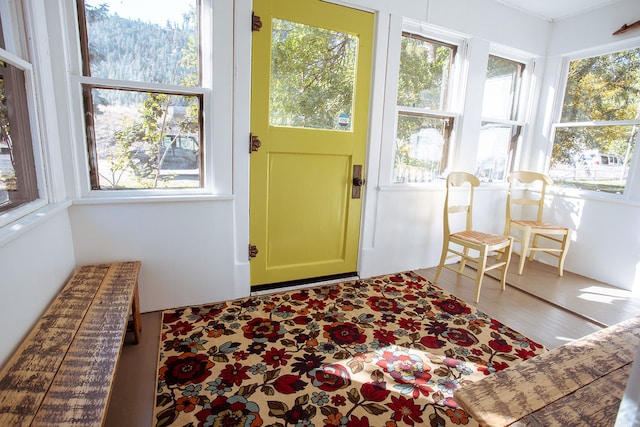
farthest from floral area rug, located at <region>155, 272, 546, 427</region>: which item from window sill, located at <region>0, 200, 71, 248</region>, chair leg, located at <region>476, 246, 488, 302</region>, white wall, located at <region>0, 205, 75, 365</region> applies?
window sill, located at <region>0, 200, 71, 248</region>

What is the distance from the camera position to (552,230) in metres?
3.22

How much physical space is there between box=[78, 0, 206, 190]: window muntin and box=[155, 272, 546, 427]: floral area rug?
102 cm

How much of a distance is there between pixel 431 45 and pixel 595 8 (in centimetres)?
169

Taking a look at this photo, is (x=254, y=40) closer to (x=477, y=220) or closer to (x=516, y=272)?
(x=477, y=220)

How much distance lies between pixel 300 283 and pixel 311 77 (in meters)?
1.66

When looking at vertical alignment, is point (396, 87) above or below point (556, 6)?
below

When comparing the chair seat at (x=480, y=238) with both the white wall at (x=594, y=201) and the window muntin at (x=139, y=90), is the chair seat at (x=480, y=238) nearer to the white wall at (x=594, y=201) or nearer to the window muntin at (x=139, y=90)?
the white wall at (x=594, y=201)

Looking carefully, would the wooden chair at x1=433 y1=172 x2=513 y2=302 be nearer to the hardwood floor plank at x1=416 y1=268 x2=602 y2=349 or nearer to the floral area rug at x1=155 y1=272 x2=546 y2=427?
the hardwood floor plank at x1=416 y1=268 x2=602 y2=349

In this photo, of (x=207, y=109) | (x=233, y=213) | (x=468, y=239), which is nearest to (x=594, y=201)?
(x=468, y=239)

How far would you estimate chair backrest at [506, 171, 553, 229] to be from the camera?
347cm

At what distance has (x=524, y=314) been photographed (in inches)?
98.8

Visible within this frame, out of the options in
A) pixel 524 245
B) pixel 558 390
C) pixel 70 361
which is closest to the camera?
pixel 558 390

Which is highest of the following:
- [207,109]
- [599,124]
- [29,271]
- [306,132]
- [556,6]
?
[556,6]

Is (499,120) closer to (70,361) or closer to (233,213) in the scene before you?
(233,213)
